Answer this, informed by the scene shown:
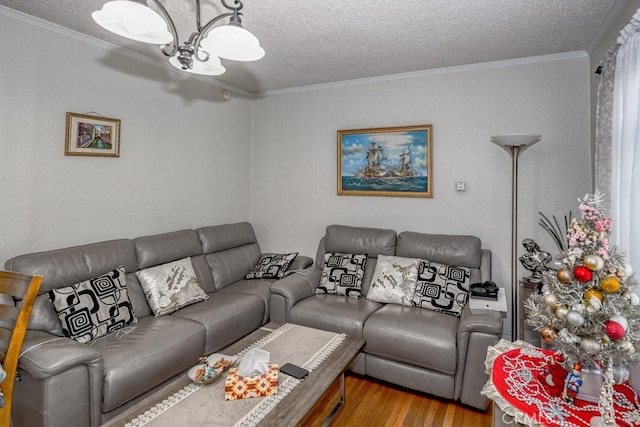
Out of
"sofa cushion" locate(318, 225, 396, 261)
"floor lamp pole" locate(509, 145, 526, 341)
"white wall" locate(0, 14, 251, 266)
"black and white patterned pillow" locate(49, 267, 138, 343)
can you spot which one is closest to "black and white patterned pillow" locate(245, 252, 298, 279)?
"sofa cushion" locate(318, 225, 396, 261)

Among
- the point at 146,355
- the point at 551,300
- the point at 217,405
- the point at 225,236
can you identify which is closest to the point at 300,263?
the point at 225,236

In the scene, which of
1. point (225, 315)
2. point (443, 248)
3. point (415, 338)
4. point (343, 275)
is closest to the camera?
point (415, 338)

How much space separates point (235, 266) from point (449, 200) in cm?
232

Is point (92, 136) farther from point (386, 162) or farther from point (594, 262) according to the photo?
point (594, 262)

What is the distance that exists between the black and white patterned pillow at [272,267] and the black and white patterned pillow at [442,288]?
139cm

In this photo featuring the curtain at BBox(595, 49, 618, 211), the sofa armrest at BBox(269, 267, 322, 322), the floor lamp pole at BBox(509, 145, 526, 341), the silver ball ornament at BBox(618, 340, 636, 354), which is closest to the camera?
the silver ball ornament at BBox(618, 340, 636, 354)

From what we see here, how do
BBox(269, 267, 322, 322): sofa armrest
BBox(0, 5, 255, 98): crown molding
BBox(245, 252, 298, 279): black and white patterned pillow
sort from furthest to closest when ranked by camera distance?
1. BBox(245, 252, 298, 279): black and white patterned pillow
2. BBox(269, 267, 322, 322): sofa armrest
3. BBox(0, 5, 255, 98): crown molding

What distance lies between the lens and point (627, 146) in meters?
1.70

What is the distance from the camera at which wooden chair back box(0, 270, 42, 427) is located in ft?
5.29

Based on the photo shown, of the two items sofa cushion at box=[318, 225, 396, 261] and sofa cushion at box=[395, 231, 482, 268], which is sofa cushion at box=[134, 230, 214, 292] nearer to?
sofa cushion at box=[318, 225, 396, 261]

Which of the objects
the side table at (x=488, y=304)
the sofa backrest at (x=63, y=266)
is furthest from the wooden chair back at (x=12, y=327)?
the side table at (x=488, y=304)

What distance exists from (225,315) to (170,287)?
20.7 inches

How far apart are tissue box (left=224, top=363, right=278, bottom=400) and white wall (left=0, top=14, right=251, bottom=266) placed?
6.22 ft

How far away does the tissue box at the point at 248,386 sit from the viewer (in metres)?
1.67
